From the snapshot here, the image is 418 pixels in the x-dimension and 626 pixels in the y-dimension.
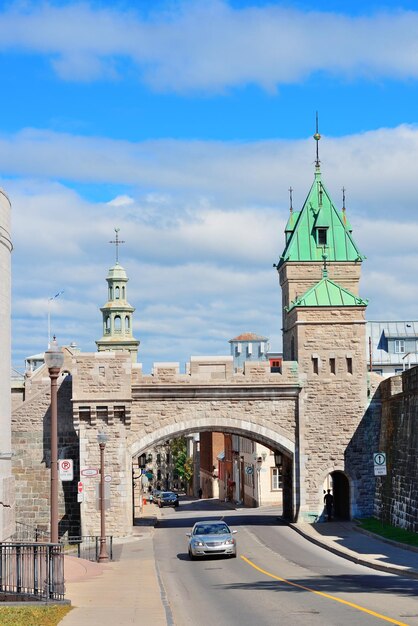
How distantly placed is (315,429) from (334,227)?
46.4 feet

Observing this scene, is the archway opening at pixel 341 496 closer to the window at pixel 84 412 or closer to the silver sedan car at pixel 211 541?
the window at pixel 84 412

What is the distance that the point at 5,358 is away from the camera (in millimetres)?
24734

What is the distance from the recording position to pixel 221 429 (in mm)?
49312

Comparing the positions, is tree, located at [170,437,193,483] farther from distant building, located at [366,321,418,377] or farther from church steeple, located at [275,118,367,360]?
church steeple, located at [275,118,367,360]

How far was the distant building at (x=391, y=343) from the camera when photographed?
116 metres

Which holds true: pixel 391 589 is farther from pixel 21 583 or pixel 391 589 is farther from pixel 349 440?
pixel 349 440

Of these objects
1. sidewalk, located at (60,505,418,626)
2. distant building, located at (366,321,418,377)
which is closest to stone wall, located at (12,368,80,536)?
sidewalk, located at (60,505,418,626)

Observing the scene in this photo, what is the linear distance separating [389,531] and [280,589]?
1637cm

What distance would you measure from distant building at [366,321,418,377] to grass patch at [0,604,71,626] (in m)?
96.0

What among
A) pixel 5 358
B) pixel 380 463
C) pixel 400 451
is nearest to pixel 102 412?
pixel 400 451

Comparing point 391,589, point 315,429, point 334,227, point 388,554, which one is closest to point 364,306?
point 315,429

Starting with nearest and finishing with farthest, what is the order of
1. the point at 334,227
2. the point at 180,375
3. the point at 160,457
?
the point at 180,375
the point at 334,227
the point at 160,457

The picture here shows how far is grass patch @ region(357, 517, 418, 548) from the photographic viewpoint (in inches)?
1418

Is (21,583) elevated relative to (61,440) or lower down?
lower down
